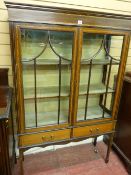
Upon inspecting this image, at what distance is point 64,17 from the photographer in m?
1.29

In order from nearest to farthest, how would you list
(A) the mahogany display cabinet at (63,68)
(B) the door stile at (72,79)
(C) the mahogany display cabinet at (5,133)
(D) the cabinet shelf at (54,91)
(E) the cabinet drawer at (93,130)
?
(C) the mahogany display cabinet at (5,133), (A) the mahogany display cabinet at (63,68), (B) the door stile at (72,79), (D) the cabinet shelf at (54,91), (E) the cabinet drawer at (93,130)

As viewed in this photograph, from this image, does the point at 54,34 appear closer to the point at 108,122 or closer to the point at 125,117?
the point at 108,122

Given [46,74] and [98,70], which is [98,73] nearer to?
[98,70]

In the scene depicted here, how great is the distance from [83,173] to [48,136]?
640 millimetres

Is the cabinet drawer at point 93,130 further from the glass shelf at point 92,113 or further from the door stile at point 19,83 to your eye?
the door stile at point 19,83

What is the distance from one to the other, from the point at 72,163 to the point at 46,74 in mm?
1113

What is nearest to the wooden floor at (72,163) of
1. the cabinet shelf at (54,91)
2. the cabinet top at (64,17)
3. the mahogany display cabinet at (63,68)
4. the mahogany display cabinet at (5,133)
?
the mahogany display cabinet at (63,68)

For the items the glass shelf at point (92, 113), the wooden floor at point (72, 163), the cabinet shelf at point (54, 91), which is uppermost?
the cabinet shelf at point (54, 91)

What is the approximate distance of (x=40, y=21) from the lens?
1240mm

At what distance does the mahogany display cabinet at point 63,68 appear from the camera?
1.28 metres

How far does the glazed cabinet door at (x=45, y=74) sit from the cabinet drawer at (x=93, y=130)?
0.53 ft

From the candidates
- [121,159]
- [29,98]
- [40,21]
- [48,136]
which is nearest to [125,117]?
[121,159]

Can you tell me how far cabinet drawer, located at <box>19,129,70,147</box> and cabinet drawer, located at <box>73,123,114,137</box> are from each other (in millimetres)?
109

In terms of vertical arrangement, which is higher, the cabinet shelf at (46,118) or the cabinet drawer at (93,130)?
the cabinet shelf at (46,118)
